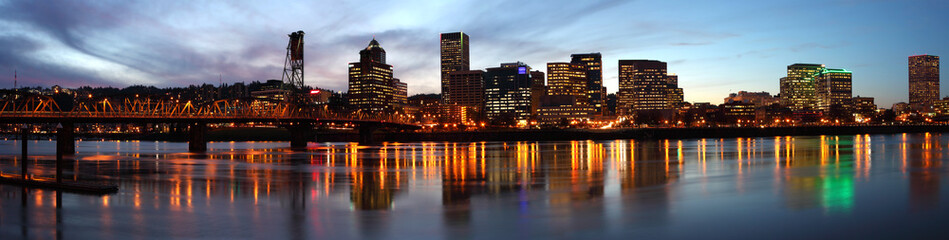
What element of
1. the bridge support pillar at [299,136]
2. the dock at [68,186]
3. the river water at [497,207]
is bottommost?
the river water at [497,207]

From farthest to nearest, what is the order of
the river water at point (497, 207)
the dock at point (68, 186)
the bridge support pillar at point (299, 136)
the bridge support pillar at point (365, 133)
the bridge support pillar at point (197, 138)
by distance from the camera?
1. the bridge support pillar at point (365, 133)
2. the bridge support pillar at point (299, 136)
3. the bridge support pillar at point (197, 138)
4. the dock at point (68, 186)
5. the river water at point (497, 207)

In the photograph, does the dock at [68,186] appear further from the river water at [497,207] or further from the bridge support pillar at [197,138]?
the bridge support pillar at [197,138]

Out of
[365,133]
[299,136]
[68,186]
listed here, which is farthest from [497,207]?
[365,133]

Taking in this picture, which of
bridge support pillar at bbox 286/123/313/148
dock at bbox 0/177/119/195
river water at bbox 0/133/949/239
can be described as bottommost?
river water at bbox 0/133/949/239

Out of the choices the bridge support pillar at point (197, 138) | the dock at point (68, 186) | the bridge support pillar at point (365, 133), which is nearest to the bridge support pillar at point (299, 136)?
the bridge support pillar at point (365, 133)

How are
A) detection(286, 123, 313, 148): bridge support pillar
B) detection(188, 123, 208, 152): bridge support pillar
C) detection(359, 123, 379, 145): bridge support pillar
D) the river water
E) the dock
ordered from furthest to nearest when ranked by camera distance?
detection(359, 123, 379, 145): bridge support pillar → detection(286, 123, 313, 148): bridge support pillar → detection(188, 123, 208, 152): bridge support pillar → the dock → the river water

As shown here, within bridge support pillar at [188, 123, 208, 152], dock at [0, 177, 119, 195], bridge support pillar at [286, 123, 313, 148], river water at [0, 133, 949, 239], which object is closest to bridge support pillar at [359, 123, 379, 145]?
bridge support pillar at [286, 123, 313, 148]

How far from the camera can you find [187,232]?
674 inches

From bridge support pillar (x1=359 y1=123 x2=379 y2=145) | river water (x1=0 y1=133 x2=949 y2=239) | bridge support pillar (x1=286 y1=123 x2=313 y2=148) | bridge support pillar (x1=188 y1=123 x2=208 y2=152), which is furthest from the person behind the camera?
bridge support pillar (x1=359 y1=123 x2=379 y2=145)

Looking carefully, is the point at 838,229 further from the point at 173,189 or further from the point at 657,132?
the point at 657,132

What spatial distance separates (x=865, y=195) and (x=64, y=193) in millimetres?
31744

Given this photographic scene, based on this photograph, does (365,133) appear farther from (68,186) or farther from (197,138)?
(68,186)

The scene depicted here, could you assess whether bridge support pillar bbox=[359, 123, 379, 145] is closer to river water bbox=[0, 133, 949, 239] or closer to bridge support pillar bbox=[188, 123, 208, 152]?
bridge support pillar bbox=[188, 123, 208, 152]

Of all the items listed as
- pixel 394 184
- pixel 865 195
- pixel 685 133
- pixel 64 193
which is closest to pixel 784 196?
pixel 865 195
